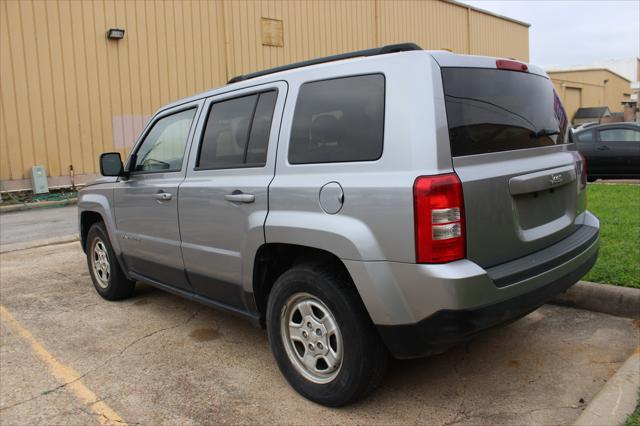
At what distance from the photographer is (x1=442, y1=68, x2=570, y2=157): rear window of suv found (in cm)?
279

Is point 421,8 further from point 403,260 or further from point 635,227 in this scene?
point 403,260

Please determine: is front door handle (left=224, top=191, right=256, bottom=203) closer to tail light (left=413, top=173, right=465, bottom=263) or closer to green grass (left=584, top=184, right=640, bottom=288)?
tail light (left=413, top=173, right=465, bottom=263)

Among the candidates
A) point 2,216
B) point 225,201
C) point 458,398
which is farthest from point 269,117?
point 2,216

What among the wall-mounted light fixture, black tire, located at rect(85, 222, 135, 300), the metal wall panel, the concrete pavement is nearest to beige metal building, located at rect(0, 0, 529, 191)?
the wall-mounted light fixture

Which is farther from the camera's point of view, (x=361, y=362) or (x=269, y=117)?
(x=269, y=117)

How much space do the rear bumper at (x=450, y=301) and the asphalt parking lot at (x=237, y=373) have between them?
572 mm

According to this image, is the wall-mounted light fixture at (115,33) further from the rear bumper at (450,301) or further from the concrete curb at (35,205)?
the rear bumper at (450,301)

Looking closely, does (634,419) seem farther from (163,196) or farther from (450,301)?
(163,196)

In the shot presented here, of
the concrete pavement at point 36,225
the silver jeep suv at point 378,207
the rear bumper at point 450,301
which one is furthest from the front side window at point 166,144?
the concrete pavement at point 36,225

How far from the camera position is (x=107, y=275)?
5.39 meters

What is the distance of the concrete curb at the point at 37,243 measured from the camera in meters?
7.95

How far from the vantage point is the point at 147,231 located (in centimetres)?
449

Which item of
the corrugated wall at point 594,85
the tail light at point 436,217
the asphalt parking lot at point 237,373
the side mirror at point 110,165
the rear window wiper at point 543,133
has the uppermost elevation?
the corrugated wall at point 594,85

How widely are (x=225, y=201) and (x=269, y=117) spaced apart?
24.3 inches
